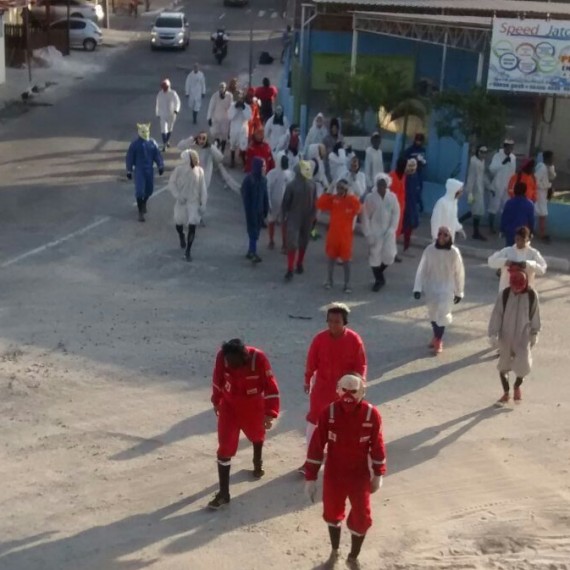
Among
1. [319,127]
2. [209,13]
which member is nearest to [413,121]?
[319,127]

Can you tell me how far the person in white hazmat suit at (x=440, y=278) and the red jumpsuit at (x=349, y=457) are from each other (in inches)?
179

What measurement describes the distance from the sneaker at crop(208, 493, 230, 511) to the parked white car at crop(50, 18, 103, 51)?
113ft

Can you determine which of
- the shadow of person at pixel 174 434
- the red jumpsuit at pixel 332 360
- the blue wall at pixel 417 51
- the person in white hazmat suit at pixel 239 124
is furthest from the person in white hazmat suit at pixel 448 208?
the blue wall at pixel 417 51

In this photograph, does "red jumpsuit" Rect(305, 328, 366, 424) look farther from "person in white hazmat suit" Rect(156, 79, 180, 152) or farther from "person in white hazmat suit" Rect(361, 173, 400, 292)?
"person in white hazmat suit" Rect(156, 79, 180, 152)

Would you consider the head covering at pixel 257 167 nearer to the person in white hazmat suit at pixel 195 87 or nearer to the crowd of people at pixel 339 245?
the crowd of people at pixel 339 245

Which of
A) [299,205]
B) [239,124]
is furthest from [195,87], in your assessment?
[299,205]

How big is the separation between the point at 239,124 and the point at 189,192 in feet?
19.9

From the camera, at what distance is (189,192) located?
1470cm

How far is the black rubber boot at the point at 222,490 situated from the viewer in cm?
794

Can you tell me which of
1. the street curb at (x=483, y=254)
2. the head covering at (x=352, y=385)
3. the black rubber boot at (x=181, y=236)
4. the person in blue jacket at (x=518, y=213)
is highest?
the head covering at (x=352, y=385)

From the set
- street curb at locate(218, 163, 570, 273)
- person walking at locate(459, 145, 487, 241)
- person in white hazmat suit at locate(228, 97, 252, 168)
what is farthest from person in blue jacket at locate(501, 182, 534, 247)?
person in white hazmat suit at locate(228, 97, 252, 168)

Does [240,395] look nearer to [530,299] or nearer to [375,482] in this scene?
[375,482]

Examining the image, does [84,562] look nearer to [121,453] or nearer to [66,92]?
[121,453]

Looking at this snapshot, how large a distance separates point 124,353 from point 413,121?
1145 centimetres
